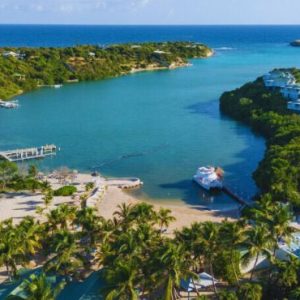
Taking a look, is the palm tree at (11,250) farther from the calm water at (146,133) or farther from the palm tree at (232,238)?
the calm water at (146,133)

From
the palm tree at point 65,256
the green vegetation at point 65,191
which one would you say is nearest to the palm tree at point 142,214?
the palm tree at point 65,256

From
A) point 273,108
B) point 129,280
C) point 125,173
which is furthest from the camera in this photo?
point 273,108

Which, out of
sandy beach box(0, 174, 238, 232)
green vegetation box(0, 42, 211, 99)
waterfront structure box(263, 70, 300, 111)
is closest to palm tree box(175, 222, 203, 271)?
sandy beach box(0, 174, 238, 232)

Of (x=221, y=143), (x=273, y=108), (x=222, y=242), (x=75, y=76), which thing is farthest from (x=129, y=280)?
(x=75, y=76)

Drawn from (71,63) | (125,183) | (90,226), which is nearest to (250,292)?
(90,226)

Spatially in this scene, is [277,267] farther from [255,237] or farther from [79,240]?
[79,240]

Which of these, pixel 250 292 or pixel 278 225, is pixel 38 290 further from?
pixel 278 225

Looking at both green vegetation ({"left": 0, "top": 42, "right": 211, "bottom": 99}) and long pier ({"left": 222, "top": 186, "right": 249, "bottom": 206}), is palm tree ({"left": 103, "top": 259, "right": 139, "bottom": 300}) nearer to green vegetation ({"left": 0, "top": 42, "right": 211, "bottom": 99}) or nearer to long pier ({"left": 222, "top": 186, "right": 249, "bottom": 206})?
long pier ({"left": 222, "top": 186, "right": 249, "bottom": 206})
